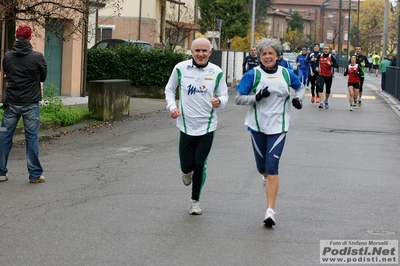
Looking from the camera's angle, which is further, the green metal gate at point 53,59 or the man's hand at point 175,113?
the green metal gate at point 53,59

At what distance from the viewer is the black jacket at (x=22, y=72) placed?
10.0 m

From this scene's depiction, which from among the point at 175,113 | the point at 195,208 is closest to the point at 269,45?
the point at 175,113

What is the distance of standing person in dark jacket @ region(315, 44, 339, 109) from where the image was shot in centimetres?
2314

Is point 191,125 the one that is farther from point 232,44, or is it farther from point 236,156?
point 232,44

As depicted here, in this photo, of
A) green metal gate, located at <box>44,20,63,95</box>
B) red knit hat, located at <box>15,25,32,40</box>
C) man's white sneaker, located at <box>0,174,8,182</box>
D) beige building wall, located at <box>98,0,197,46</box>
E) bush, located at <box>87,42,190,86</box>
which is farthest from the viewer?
beige building wall, located at <box>98,0,197,46</box>

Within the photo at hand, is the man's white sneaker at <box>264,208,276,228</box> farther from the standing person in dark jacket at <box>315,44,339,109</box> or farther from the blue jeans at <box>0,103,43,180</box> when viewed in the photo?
the standing person in dark jacket at <box>315,44,339,109</box>

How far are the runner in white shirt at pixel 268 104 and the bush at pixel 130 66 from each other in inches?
745

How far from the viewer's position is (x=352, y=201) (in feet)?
29.9

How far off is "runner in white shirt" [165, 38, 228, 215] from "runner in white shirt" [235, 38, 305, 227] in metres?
0.33

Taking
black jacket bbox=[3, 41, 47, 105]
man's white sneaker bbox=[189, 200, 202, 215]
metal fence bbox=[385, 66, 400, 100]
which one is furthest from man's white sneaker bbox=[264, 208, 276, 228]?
metal fence bbox=[385, 66, 400, 100]

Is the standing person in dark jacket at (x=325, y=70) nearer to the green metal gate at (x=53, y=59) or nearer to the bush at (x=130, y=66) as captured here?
the bush at (x=130, y=66)

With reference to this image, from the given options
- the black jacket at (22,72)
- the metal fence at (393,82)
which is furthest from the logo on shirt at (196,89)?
the metal fence at (393,82)

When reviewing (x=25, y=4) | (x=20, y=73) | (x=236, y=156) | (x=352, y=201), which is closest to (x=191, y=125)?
(x=352, y=201)

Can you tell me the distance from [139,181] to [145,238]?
125 inches
